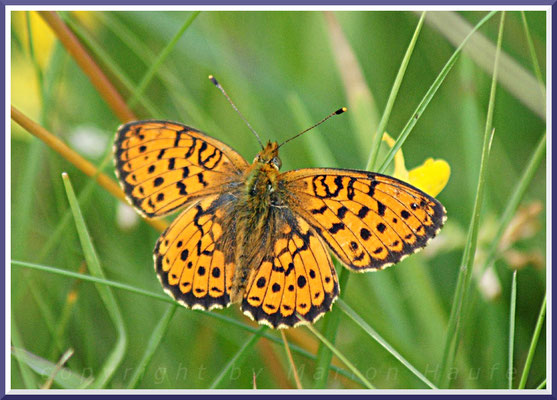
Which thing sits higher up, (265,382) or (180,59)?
(180,59)

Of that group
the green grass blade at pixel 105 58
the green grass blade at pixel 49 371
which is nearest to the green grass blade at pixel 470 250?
the green grass blade at pixel 49 371

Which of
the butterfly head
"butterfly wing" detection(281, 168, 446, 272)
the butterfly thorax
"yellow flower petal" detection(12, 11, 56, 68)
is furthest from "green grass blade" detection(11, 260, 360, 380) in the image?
"yellow flower petal" detection(12, 11, 56, 68)

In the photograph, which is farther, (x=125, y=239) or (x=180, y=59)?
(x=180, y=59)

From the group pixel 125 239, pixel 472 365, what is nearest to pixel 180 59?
pixel 125 239

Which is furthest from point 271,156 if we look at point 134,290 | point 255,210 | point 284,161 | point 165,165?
point 284,161

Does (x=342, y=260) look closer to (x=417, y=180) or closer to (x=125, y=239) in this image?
(x=417, y=180)

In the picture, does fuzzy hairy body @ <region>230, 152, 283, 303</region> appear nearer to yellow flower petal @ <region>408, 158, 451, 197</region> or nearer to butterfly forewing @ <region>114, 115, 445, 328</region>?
butterfly forewing @ <region>114, 115, 445, 328</region>

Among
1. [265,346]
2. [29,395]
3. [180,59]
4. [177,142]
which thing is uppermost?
[180,59]

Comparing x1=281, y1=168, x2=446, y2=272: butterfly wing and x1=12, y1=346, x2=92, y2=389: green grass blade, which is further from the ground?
x1=281, y1=168, x2=446, y2=272: butterfly wing
